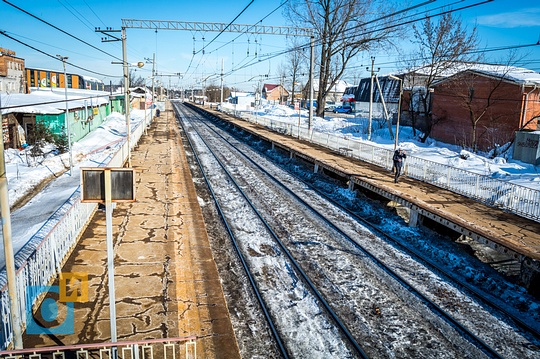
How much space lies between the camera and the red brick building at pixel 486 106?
2677cm

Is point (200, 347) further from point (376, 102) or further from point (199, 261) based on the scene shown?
point (376, 102)

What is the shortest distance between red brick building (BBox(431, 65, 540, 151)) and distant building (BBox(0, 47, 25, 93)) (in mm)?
39223

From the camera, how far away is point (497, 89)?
93.1 ft

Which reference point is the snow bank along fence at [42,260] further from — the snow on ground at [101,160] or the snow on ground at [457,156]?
the snow on ground at [457,156]

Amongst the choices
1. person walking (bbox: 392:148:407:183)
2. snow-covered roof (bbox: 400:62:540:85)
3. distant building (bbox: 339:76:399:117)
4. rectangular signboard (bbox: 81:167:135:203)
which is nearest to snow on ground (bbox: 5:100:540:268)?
snow-covered roof (bbox: 400:62:540:85)

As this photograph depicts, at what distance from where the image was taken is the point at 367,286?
9.07 meters

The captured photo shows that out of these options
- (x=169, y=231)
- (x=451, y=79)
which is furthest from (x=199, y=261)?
(x=451, y=79)

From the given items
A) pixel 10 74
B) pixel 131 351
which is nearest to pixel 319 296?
pixel 131 351

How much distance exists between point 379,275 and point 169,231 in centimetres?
532

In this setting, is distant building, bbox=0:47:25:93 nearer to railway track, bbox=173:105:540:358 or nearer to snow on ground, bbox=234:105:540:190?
snow on ground, bbox=234:105:540:190

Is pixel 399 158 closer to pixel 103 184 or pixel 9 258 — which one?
pixel 103 184

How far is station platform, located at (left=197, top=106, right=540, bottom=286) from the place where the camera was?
9.80m

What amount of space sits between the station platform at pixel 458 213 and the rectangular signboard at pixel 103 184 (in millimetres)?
8450

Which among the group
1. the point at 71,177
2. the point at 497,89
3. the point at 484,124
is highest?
the point at 497,89
